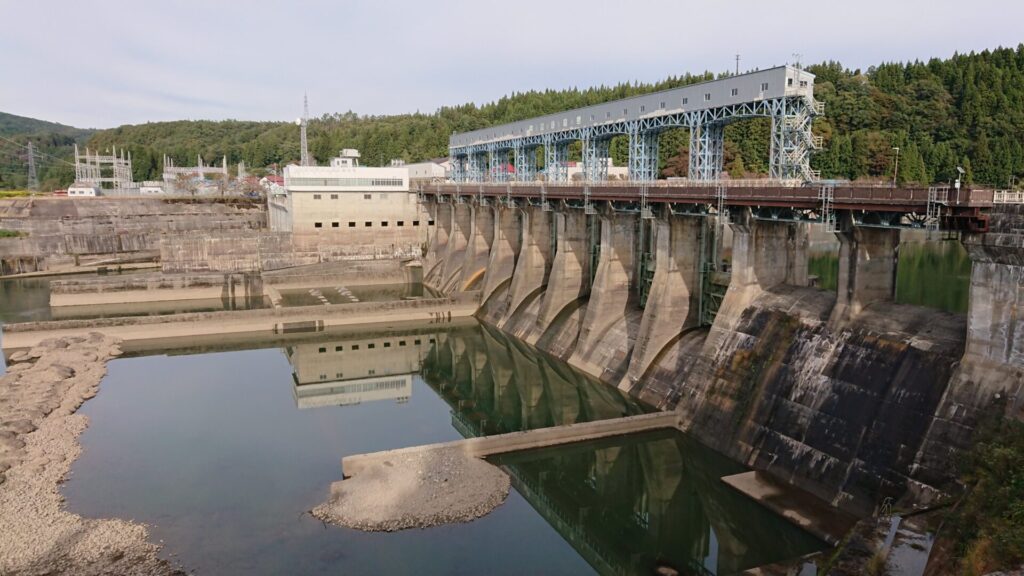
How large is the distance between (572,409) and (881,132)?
229 feet

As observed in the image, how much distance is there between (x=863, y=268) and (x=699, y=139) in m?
18.6

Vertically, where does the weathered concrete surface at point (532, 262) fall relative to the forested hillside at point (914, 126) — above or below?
below

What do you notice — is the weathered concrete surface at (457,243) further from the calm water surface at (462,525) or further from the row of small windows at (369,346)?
the calm water surface at (462,525)

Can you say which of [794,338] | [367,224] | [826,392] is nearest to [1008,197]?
[826,392]

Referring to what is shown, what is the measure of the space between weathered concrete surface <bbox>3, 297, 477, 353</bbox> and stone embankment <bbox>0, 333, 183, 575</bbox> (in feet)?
11.6

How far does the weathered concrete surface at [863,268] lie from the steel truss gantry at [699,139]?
9.28 metres

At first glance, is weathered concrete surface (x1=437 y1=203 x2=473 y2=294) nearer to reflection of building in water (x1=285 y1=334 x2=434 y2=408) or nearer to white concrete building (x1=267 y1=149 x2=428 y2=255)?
white concrete building (x1=267 y1=149 x2=428 y2=255)

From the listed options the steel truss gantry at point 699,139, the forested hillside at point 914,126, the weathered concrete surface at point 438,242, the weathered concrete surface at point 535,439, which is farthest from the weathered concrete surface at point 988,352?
the forested hillside at point 914,126

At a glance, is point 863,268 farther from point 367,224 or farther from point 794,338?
point 367,224

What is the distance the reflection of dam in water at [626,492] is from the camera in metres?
20.8

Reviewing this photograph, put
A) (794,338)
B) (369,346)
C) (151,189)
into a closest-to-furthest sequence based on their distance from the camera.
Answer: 1. (794,338)
2. (369,346)
3. (151,189)

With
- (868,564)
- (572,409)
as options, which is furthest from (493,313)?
(868,564)

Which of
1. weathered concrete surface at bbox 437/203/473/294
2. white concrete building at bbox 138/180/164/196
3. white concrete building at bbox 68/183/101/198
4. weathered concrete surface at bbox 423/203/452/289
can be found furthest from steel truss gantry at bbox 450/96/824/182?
white concrete building at bbox 138/180/164/196

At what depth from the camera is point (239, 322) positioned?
4747cm
